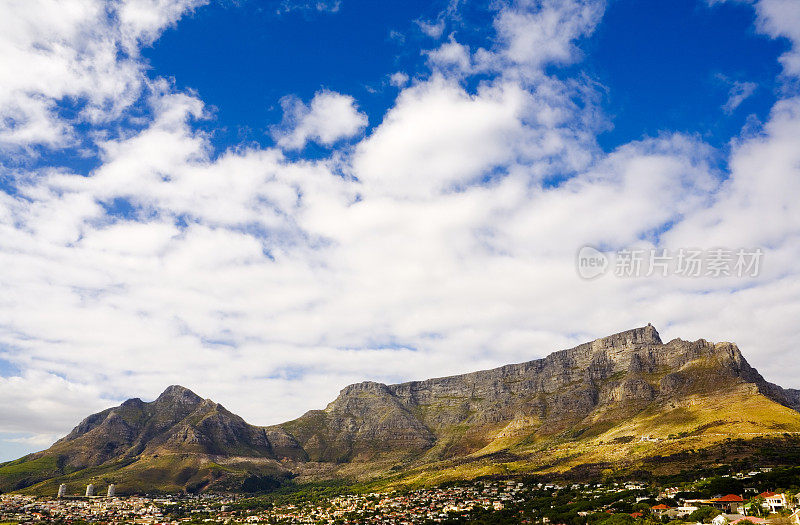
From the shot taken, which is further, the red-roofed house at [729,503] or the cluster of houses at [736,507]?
the red-roofed house at [729,503]

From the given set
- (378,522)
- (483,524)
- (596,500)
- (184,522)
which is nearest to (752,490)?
(596,500)

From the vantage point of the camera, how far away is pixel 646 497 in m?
139

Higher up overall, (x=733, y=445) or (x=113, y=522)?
(x=733, y=445)

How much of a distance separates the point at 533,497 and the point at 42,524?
184938 millimetres

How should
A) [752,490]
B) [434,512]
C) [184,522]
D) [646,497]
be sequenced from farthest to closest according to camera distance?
[184,522] < [434,512] < [646,497] < [752,490]

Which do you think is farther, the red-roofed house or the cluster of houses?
the red-roofed house

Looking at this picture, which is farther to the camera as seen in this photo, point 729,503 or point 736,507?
point 729,503

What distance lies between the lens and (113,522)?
199 meters

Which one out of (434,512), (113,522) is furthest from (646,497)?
(113,522)

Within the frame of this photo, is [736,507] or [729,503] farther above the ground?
[729,503]

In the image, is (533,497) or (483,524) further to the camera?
(533,497)

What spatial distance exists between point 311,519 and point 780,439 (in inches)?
7273

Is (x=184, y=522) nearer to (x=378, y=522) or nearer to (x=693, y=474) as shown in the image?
(x=378, y=522)

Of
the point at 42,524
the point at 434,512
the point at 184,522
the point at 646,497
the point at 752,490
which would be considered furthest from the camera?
the point at 184,522
